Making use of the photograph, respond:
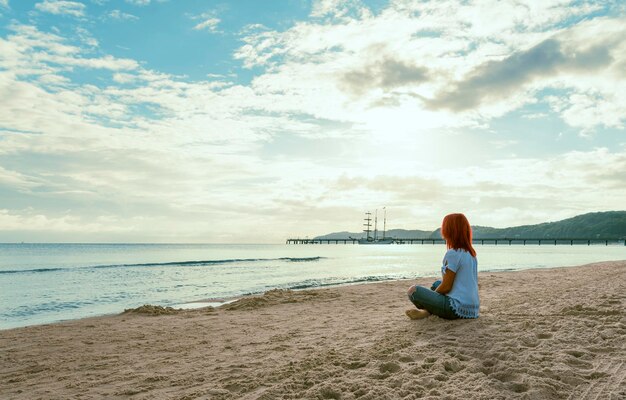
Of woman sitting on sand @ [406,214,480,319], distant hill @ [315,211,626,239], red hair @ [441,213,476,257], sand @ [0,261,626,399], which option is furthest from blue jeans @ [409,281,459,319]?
distant hill @ [315,211,626,239]

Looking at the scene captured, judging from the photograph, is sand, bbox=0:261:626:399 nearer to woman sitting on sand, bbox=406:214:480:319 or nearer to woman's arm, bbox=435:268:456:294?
woman sitting on sand, bbox=406:214:480:319

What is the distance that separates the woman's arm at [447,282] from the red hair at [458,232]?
Result: 1.24 feet

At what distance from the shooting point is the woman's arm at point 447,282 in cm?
583

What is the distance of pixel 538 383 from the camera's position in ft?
12.3

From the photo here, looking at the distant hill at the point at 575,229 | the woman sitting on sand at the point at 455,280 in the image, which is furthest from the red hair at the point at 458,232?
the distant hill at the point at 575,229

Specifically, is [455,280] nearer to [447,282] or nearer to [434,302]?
[447,282]

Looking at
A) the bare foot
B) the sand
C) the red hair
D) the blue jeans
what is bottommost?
the sand

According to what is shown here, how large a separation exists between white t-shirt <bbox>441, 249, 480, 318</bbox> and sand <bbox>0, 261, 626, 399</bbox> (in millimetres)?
221

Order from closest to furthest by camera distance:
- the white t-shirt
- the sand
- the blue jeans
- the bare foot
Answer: the sand → the white t-shirt → the blue jeans → the bare foot

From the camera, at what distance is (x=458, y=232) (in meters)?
5.79

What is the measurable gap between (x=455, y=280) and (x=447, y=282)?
0.42 ft

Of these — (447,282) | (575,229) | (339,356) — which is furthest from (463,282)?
(575,229)

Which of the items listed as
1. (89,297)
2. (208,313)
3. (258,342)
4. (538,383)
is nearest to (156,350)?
(258,342)

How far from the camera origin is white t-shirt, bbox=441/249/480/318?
226 inches
